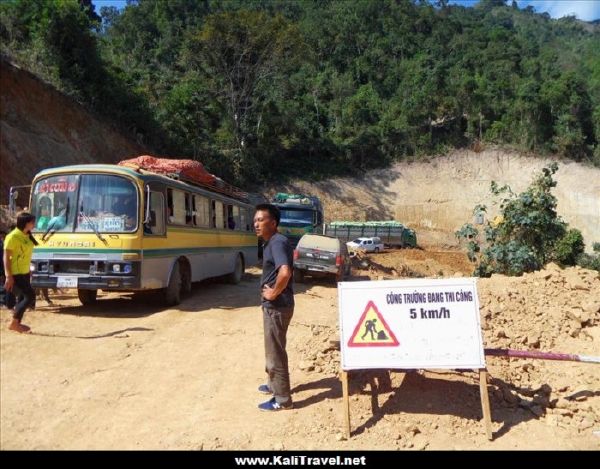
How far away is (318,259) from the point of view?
15.3 meters

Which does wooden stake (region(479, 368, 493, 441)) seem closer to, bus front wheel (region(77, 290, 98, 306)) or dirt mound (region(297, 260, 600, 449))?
dirt mound (region(297, 260, 600, 449))

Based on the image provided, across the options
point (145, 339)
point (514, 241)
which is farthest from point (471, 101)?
point (145, 339)

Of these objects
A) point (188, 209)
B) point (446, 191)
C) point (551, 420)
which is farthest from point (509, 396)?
point (446, 191)

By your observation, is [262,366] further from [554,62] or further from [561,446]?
[554,62]

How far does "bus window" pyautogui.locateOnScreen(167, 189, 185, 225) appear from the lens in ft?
31.9

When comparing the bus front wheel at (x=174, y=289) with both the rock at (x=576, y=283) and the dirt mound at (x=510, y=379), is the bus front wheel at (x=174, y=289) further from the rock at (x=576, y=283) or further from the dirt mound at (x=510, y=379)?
the rock at (x=576, y=283)

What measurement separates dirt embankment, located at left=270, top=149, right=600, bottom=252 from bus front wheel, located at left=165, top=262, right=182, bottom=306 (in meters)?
Result: 33.0

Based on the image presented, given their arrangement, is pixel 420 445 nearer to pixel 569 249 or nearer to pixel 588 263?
pixel 569 249

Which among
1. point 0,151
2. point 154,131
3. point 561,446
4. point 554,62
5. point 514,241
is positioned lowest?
point 561,446

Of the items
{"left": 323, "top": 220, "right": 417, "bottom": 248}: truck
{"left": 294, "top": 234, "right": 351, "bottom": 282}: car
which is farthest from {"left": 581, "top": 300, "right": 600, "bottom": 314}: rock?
{"left": 323, "top": 220, "right": 417, "bottom": 248}: truck

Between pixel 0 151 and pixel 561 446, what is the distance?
19177 mm

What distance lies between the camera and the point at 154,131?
30.6 m

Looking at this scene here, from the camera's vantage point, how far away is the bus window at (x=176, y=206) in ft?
31.9
